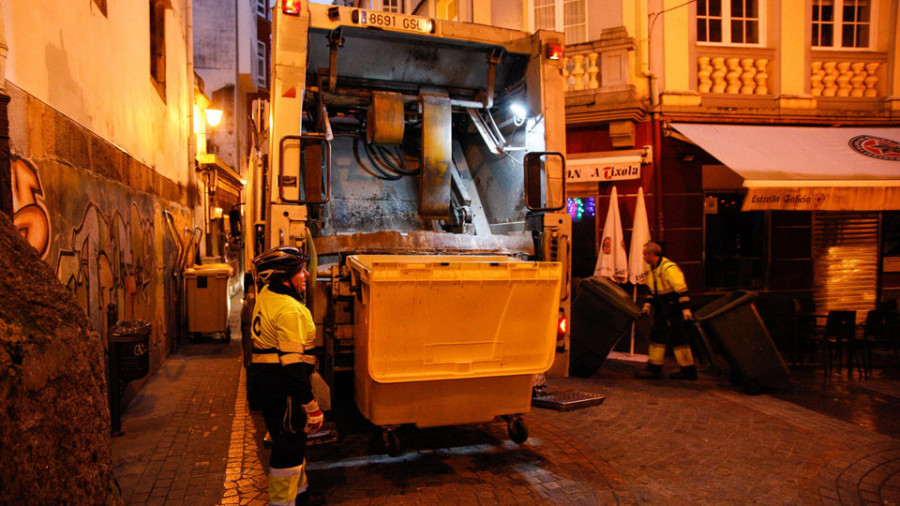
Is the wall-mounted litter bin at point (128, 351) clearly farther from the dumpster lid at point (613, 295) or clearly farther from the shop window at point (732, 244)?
the shop window at point (732, 244)

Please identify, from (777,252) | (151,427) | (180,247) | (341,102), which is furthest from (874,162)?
(180,247)

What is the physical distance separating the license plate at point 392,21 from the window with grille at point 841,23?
7.69 m

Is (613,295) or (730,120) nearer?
(613,295)

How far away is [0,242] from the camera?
2.26 metres

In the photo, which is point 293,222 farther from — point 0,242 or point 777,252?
point 777,252

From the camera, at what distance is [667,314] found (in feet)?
22.0

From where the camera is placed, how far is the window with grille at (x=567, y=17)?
9914mm

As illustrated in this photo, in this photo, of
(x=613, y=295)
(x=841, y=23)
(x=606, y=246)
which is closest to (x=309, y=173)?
(x=613, y=295)

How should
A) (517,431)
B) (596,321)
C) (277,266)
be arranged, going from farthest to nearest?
(596,321) → (517,431) → (277,266)

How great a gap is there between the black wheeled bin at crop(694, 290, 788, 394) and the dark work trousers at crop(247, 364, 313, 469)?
4.41 meters

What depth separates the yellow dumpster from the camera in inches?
139

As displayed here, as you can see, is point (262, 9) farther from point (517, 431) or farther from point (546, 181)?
point (517, 431)

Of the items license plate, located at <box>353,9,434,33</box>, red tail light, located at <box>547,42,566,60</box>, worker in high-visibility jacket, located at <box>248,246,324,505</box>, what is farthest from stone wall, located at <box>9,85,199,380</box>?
red tail light, located at <box>547,42,566,60</box>

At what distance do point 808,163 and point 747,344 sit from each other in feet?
11.3
